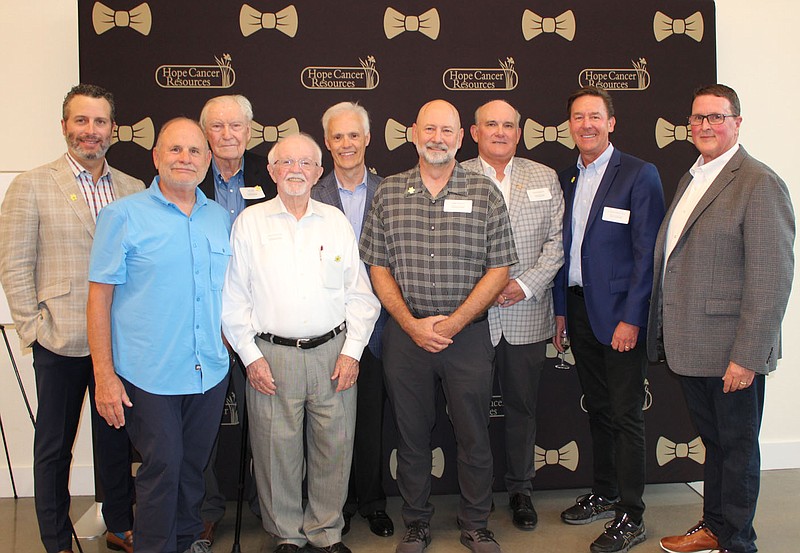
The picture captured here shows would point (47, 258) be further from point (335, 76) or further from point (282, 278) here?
point (335, 76)

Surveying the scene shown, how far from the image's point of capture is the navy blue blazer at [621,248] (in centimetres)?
294

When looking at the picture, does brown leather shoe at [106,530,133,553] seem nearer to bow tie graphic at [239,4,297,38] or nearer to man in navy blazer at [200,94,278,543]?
man in navy blazer at [200,94,278,543]

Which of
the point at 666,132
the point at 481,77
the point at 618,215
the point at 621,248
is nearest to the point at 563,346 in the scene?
the point at 621,248

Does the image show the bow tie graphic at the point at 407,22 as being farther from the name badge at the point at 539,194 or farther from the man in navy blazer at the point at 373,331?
the name badge at the point at 539,194

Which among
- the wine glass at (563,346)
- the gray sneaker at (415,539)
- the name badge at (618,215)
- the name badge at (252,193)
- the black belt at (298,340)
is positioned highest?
the name badge at (252,193)

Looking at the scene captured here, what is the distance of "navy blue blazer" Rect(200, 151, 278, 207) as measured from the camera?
311cm

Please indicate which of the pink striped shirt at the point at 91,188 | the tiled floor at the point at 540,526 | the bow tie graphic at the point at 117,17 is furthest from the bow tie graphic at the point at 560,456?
the bow tie graphic at the point at 117,17

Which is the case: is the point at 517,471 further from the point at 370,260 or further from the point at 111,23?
the point at 111,23

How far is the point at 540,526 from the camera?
10.9 ft

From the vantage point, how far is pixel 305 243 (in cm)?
273

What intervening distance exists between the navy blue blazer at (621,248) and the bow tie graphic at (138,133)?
2.43 metres

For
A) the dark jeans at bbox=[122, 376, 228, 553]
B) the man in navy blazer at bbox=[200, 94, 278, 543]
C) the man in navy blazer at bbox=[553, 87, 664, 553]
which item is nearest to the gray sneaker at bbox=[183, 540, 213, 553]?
the dark jeans at bbox=[122, 376, 228, 553]

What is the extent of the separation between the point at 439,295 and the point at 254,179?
3.65ft

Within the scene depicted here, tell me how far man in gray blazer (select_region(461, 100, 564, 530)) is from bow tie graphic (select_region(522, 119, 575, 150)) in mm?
451
